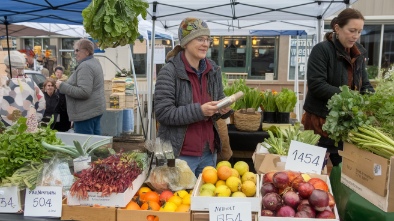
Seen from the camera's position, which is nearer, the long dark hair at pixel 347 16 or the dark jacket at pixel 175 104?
the dark jacket at pixel 175 104

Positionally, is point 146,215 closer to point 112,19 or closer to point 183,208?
point 183,208

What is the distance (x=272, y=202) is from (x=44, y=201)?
1069 mm

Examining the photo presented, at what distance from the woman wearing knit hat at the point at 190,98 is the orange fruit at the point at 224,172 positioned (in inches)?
18.2

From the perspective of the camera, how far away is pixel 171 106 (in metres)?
2.48

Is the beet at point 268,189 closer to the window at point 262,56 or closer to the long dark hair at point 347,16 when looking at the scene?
the long dark hair at point 347,16

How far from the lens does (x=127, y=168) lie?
1.96 meters

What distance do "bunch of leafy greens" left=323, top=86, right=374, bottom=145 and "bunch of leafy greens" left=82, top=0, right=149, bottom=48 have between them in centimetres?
125

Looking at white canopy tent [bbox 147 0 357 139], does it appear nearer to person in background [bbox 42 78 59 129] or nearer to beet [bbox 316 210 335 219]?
person in background [bbox 42 78 59 129]

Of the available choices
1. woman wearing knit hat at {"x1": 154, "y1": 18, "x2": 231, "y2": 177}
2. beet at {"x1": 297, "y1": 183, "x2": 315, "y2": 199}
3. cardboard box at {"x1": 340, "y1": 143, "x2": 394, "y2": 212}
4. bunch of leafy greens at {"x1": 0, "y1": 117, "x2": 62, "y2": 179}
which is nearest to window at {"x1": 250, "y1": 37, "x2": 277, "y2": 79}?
woman wearing knit hat at {"x1": 154, "y1": 18, "x2": 231, "y2": 177}

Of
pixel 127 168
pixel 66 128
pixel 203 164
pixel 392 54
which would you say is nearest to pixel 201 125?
pixel 203 164

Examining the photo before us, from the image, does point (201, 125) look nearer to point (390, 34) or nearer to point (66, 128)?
point (66, 128)

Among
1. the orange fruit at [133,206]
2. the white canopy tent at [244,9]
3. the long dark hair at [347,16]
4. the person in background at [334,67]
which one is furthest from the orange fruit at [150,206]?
the white canopy tent at [244,9]

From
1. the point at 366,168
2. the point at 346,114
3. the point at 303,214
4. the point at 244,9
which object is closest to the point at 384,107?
the point at 346,114

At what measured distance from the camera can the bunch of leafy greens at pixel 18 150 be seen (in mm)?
1987
